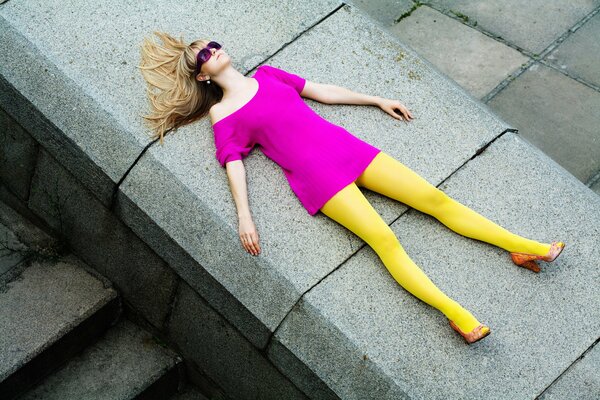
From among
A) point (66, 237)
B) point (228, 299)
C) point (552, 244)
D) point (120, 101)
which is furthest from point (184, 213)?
point (552, 244)

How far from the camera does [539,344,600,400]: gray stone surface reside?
3717 millimetres

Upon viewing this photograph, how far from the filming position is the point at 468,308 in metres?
3.94

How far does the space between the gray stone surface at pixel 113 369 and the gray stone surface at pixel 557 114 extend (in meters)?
2.64

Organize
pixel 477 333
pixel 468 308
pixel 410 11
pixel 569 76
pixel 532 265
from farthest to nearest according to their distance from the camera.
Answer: pixel 410 11
pixel 569 76
pixel 532 265
pixel 468 308
pixel 477 333

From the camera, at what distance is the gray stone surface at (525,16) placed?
19.1ft

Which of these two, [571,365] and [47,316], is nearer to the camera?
[571,365]

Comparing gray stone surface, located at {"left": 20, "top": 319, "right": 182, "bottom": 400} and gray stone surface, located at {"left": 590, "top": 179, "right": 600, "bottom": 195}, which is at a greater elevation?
gray stone surface, located at {"left": 590, "top": 179, "right": 600, "bottom": 195}

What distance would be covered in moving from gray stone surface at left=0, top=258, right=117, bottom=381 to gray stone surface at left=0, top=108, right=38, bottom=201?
518 millimetres

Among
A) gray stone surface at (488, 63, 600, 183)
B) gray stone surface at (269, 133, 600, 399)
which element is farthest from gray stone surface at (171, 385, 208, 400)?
gray stone surface at (488, 63, 600, 183)

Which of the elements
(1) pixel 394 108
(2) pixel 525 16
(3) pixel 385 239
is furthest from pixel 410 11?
(3) pixel 385 239

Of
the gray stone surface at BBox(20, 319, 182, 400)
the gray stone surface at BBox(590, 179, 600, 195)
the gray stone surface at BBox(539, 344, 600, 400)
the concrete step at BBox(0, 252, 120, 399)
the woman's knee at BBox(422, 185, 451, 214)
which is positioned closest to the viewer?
the gray stone surface at BBox(539, 344, 600, 400)

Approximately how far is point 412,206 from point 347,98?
791 mm

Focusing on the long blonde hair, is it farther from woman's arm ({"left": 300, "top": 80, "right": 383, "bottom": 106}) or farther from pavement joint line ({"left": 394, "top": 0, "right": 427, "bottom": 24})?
pavement joint line ({"left": 394, "top": 0, "right": 427, "bottom": 24})

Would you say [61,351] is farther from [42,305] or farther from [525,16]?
[525,16]
